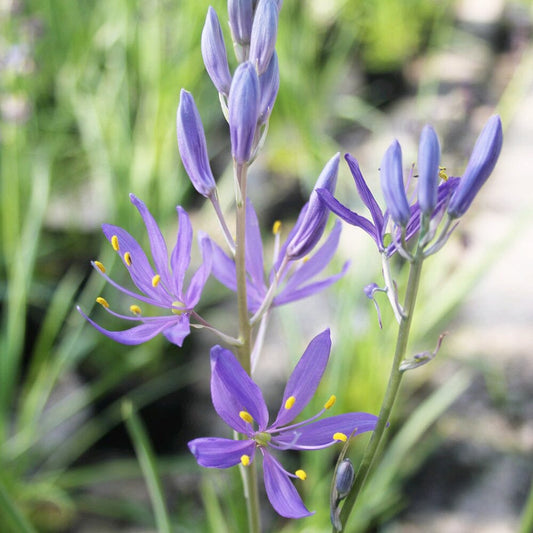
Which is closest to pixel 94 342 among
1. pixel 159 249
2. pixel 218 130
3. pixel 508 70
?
pixel 159 249

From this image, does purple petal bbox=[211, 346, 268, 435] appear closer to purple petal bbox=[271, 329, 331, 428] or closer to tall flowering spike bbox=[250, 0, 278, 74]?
purple petal bbox=[271, 329, 331, 428]

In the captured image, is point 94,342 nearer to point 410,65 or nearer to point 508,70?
point 410,65

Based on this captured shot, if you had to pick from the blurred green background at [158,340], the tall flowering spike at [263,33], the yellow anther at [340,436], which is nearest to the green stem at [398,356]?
the yellow anther at [340,436]

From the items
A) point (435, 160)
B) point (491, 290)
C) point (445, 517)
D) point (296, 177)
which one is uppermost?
point (435, 160)

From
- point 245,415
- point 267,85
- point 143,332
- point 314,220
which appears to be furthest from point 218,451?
point 267,85

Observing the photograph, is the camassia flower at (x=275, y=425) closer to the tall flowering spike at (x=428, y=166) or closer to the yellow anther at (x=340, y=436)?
the yellow anther at (x=340, y=436)

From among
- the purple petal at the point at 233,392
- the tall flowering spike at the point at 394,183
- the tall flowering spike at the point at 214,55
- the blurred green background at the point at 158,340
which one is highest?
the tall flowering spike at the point at 214,55

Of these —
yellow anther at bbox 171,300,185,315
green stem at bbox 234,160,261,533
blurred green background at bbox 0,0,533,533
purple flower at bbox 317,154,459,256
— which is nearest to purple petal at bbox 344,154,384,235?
purple flower at bbox 317,154,459,256
